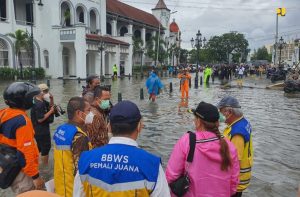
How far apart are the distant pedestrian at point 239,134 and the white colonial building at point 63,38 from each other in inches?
1005

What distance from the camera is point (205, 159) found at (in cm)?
284

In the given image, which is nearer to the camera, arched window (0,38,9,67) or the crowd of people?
the crowd of people

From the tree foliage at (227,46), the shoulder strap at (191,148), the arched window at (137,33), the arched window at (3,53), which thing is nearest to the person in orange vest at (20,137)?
the shoulder strap at (191,148)

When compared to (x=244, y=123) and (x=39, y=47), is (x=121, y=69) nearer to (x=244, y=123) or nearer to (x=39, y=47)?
(x=39, y=47)

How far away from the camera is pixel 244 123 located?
3.55 m

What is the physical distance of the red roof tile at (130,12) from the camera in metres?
49.6

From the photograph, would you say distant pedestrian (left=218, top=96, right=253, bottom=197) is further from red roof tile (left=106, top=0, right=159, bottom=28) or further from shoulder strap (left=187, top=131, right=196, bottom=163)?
red roof tile (left=106, top=0, right=159, bottom=28)

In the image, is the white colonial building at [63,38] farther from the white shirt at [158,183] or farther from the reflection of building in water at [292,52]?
the reflection of building in water at [292,52]

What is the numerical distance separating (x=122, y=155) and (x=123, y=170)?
0.32ft

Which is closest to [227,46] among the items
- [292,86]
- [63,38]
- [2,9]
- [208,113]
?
[63,38]

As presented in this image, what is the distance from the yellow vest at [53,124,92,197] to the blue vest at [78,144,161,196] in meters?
0.98

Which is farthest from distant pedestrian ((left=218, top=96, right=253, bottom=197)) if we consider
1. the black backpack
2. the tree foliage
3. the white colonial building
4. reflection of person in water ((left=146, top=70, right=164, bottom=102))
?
the tree foliage

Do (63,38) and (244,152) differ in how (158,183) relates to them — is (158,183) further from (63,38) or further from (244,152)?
(63,38)

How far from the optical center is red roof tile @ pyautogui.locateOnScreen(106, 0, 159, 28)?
49609 mm
